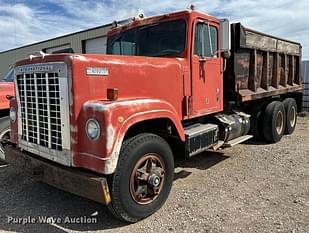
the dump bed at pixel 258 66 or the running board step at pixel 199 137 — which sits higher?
the dump bed at pixel 258 66

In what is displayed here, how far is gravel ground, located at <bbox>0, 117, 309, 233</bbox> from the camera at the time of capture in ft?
12.1

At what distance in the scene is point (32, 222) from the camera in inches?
152

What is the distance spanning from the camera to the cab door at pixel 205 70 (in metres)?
4.96

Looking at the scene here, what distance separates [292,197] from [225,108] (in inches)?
93.8

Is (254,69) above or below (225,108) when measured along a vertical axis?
above

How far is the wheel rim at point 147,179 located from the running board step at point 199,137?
28.7 inches

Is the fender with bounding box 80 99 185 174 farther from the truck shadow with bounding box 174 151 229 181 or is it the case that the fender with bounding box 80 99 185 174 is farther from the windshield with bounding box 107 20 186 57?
the truck shadow with bounding box 174 151 229 181

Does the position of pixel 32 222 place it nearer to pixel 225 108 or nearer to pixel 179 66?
pixel 179 66

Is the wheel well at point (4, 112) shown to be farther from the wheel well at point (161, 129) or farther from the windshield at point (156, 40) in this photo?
the wheel well at point (161, 129)

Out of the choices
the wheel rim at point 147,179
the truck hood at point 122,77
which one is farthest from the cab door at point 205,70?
the wheel rim at point 147,179

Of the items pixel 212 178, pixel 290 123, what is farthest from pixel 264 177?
pixel 290 123

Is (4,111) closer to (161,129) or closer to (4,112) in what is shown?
(4,112)

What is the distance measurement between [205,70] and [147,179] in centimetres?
226

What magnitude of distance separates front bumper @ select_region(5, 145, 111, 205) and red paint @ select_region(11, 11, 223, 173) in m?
0.12
